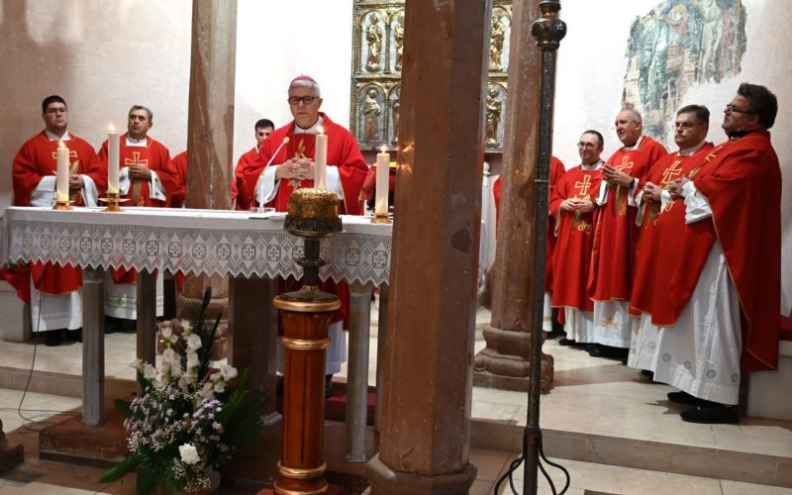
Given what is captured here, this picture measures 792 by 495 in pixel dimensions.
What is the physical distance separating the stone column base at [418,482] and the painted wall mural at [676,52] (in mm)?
5990

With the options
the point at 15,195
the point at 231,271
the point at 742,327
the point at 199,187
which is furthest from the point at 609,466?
the point at 15,195

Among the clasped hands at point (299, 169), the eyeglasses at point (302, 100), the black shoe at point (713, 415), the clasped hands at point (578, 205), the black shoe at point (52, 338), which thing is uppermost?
the eyeglasses at point (302, 100)

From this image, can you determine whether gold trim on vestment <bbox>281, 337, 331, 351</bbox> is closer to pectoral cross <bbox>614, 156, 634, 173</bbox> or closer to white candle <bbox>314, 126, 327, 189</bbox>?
white candle <bbox>314, 126, 327, 189</bbox>

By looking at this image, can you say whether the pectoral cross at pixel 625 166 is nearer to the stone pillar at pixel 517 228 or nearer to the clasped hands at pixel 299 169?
the stone pillar at pixel 517 228

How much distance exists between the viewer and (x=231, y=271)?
11.8 ft

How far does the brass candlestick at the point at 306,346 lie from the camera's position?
324 centimetres

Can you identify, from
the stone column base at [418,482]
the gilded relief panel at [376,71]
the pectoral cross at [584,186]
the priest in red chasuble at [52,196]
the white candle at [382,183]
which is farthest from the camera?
the gilded relief panel at [376,71]

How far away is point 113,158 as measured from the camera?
4035 millimetres

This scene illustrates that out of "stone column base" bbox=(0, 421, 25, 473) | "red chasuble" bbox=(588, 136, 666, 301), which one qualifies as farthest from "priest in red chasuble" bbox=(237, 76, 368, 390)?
"red chasuble" bbox=(588, 136, 666, 301)

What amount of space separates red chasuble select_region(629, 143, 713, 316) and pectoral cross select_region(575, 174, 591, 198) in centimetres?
138

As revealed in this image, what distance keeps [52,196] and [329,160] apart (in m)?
2.94

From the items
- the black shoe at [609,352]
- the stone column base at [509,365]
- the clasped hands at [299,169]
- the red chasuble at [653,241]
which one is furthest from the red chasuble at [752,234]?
the clasped hands at [299,169]

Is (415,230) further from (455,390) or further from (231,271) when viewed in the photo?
(231,271)

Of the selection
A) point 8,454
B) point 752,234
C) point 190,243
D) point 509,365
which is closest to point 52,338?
point 8,454
